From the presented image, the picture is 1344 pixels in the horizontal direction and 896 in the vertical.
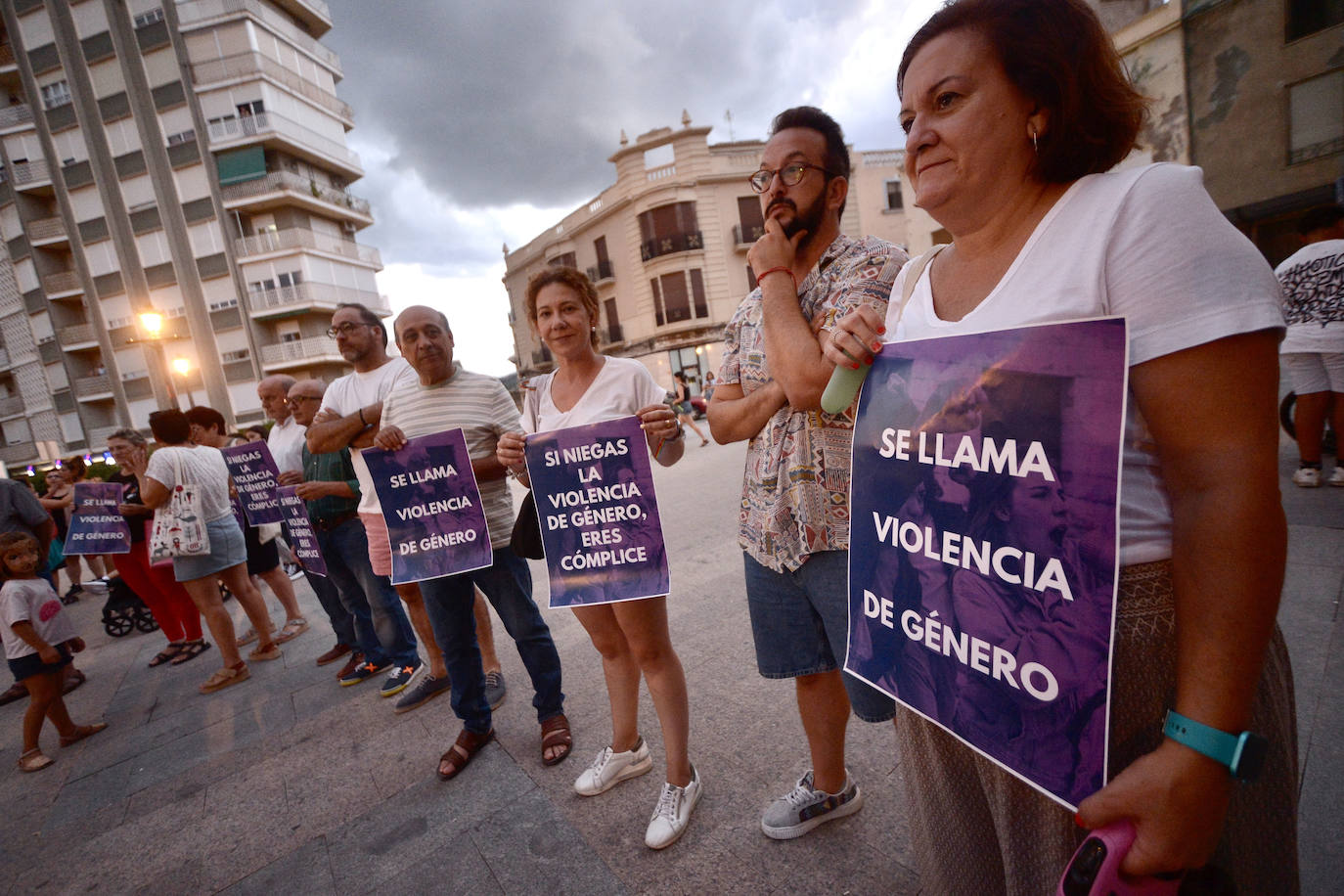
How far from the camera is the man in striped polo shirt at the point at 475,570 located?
252cm

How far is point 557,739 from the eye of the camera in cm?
255

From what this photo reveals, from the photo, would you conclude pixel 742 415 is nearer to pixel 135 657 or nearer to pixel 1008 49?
pixel 1008 49

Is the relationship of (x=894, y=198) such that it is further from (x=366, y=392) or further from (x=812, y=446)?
(x=812, y=446)

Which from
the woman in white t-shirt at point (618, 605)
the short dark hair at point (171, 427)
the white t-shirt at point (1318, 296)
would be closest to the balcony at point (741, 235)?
the white t-shirt at point (1318, 296)

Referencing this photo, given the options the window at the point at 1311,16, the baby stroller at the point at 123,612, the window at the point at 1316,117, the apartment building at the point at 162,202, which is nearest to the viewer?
the baby stroller at the point at 123,612

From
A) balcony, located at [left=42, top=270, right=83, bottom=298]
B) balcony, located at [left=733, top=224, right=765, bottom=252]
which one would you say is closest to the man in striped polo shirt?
balcony, located at [left=733, top=224, right=765, bottom=252]

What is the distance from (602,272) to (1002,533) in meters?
27.3

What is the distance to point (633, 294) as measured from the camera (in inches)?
1003

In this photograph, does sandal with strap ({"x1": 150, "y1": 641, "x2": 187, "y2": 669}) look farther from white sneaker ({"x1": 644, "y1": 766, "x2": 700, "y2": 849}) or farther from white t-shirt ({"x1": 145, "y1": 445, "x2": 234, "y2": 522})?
white sneaker ({"x1": 644, "y1": 766, "x2": 700, "y2": 849})

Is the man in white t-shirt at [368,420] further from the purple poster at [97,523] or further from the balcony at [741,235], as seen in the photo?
the balcony at [741,235]

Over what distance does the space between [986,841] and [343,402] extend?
3266 millimetres

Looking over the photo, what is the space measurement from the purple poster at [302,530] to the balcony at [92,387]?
30.0 m

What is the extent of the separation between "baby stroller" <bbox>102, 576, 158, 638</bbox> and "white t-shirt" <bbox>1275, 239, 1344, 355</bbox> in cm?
1001

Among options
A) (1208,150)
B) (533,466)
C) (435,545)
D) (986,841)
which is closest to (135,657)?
(435,545)
